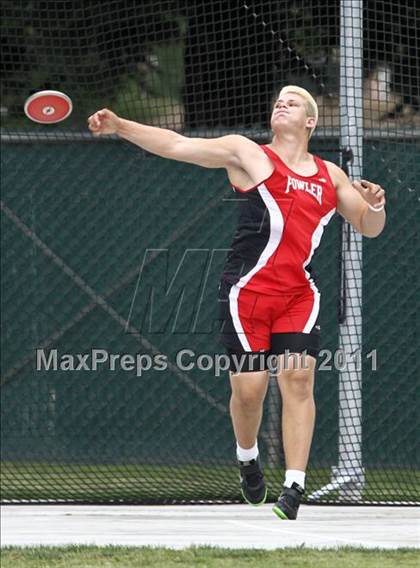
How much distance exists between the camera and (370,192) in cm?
622

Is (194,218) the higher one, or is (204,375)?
(194,218)

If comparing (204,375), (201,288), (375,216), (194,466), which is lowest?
(194,466)

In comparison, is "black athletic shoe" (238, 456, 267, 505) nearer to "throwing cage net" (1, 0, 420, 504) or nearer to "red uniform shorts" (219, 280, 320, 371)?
"red uniform shorts" (219, 280, 320, 371)

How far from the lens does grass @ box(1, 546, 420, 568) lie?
7.27 metres

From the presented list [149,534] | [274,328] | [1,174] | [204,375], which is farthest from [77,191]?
[274,328]

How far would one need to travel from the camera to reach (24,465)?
10398 millimetres

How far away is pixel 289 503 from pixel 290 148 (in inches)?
64.7

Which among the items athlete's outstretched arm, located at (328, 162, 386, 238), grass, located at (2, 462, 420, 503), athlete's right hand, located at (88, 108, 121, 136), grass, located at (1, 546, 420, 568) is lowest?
grass, located at (2, 462, 420, 503)

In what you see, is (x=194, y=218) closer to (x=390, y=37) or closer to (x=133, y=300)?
(x=133, y=300)

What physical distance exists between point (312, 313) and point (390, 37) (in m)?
5.19

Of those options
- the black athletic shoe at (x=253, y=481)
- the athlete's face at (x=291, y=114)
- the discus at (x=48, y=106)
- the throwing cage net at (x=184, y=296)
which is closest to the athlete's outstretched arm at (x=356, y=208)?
the athlete's face at (x=291, y=114)

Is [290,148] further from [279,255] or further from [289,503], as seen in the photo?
[289,503]

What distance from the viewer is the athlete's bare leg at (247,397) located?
6234 mm

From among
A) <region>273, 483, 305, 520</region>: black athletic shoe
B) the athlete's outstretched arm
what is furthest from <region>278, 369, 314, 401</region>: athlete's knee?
the athlete's outstretched arm
